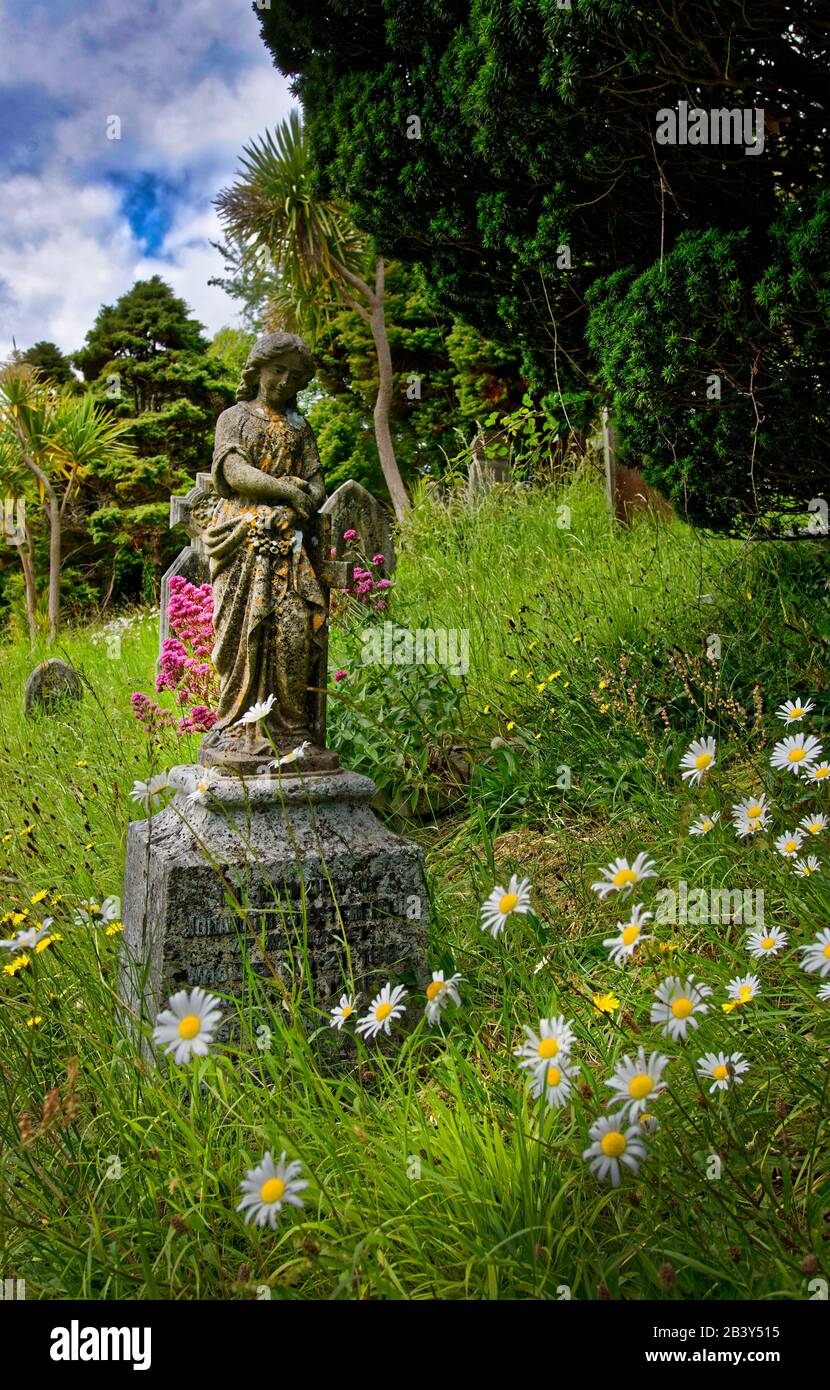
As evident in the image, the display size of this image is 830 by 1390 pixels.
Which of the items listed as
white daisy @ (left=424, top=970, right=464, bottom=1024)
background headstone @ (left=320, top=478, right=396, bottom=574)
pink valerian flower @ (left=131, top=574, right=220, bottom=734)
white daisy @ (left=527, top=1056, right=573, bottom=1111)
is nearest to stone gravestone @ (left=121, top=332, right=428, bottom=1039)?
white daisy @ (left=424, top=970, right=464, bottom=1024)

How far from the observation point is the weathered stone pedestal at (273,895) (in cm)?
281

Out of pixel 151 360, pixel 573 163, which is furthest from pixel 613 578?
pixel 151 360

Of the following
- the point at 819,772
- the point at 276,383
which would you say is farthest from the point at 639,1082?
the point at 276,383

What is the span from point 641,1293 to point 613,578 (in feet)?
14.9

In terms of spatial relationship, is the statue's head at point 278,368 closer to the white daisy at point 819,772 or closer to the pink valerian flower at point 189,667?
the pink valerian flower at point 189,667

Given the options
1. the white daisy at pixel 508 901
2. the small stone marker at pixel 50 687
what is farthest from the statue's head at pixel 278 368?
the small stone marker at pixel 50 687

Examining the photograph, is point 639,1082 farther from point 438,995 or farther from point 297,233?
A: point 297,233

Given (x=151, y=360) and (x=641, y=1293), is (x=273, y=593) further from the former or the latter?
(x=151, y=360)

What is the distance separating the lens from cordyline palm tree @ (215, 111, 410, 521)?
13.2m

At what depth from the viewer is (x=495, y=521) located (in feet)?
27.8

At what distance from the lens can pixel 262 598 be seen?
3.29 meters

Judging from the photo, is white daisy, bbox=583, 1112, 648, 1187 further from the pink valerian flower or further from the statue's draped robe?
the pink valerian flower

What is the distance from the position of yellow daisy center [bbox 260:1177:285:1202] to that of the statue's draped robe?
2049 millimetres

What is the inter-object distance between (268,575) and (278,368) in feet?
2.44
